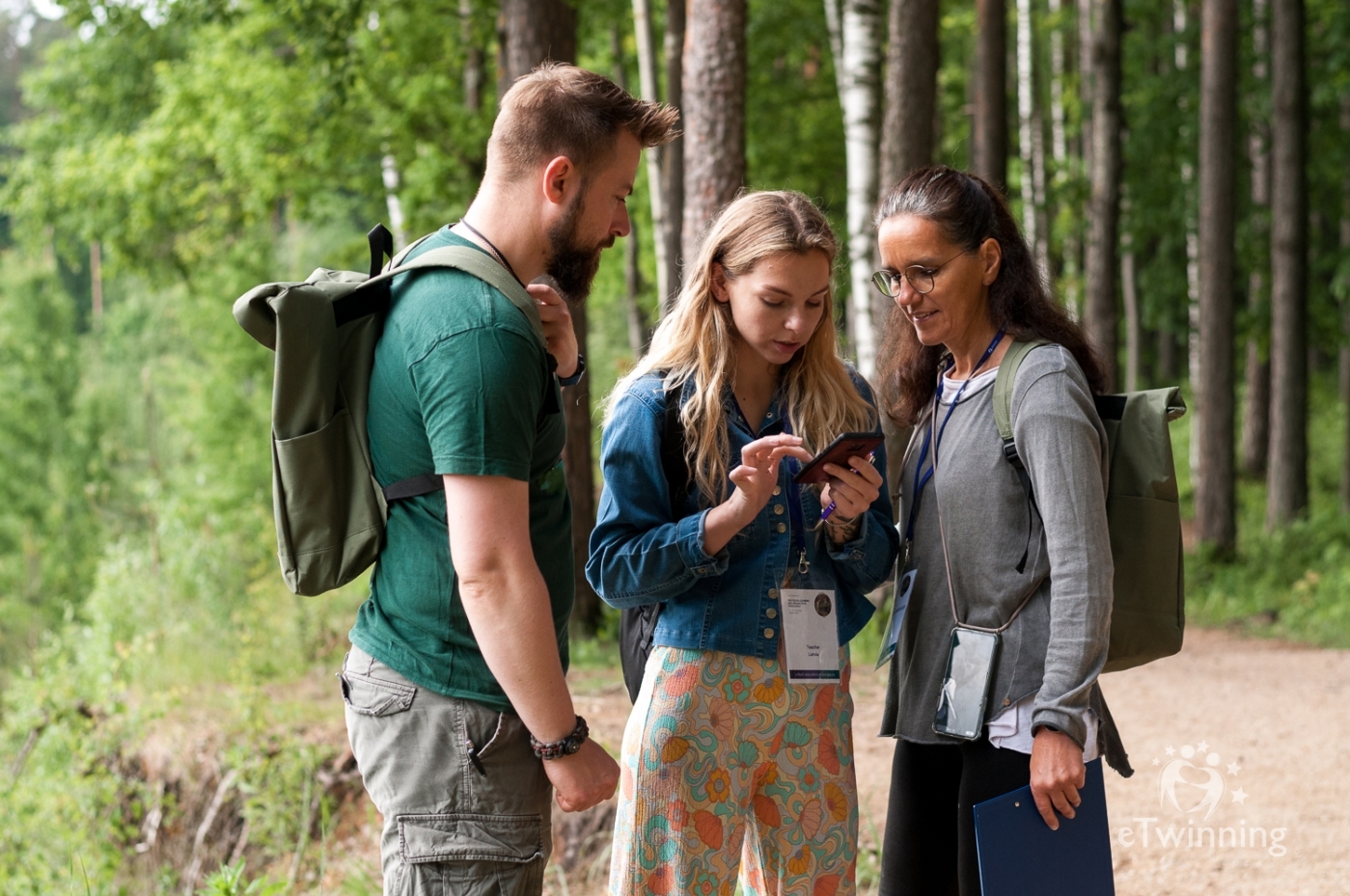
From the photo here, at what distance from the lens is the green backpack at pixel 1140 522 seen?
253cm

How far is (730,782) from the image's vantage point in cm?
253

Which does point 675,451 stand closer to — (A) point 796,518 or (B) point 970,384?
(A) point 796,518

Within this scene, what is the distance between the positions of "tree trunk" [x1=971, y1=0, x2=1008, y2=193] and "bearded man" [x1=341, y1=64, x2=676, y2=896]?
11355 millimetres

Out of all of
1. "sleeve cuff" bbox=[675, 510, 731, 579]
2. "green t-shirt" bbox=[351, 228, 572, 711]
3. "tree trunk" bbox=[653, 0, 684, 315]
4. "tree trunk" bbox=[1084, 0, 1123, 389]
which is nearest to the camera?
"green t-shirt" bbox=[351, 228, 572, 711]

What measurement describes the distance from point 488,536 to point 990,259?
139 centimetres

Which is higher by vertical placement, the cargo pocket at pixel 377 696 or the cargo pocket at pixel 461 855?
the cargo pocket at pixel 377 696

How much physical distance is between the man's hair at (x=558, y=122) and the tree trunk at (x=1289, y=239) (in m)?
13.3

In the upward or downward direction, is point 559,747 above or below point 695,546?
below

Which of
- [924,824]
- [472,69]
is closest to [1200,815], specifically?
[924,824]

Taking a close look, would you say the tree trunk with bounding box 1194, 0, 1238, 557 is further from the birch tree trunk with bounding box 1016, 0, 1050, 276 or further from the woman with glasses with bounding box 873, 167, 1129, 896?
the woman with glasses with bounding box 873, 167, 1129, 896

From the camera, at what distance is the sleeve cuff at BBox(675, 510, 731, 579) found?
249cm

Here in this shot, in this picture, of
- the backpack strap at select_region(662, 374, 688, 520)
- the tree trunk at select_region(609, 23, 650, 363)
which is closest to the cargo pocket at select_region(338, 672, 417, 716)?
the backpack strap at select_region(662, 374, 688, 520)

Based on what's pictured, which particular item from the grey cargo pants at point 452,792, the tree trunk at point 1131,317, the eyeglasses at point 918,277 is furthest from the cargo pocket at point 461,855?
the tree trunk at point 1131,317

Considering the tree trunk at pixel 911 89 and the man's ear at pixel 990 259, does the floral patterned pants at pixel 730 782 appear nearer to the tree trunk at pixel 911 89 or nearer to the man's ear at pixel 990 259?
the man's ear at pixel 990 259
